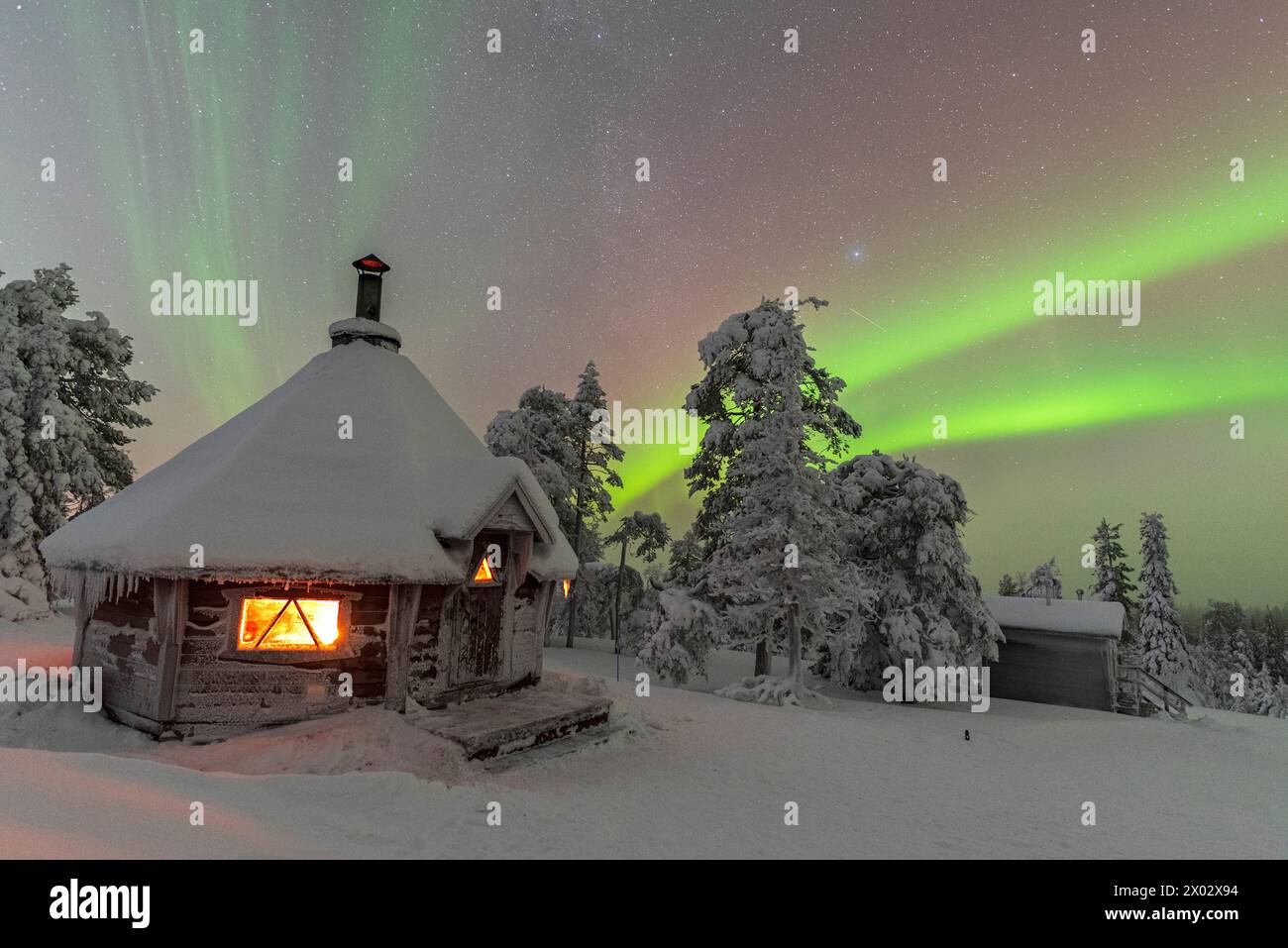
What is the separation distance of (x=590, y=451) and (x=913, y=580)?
17154mm

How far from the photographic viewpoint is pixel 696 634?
19.3m

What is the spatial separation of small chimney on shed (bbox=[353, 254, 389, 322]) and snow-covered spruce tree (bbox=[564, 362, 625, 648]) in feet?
53.1

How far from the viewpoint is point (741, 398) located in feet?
63.7

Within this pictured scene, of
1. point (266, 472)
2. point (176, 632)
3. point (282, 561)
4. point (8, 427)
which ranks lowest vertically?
point (176, 632)

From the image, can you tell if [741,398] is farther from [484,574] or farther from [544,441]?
[544,441]

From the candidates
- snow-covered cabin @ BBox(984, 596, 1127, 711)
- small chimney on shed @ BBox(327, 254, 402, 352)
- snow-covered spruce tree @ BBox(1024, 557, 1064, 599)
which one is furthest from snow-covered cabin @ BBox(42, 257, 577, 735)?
snow-covered spruce tree @ BBox(1024, 557, 1064, 599)

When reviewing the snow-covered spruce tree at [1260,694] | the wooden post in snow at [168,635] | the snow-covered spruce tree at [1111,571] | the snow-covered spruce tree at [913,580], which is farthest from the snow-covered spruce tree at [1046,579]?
the wooden post in snow at [168,635]

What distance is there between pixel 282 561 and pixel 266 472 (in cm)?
224

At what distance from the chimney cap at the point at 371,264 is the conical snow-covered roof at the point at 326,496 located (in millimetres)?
1516

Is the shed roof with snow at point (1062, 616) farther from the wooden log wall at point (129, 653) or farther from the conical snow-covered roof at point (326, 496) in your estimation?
the wooden log wall at point (129, 653)

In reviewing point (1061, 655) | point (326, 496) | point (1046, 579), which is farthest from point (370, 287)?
point (1046, 579)

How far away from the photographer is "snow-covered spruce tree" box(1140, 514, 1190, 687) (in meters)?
39.7
